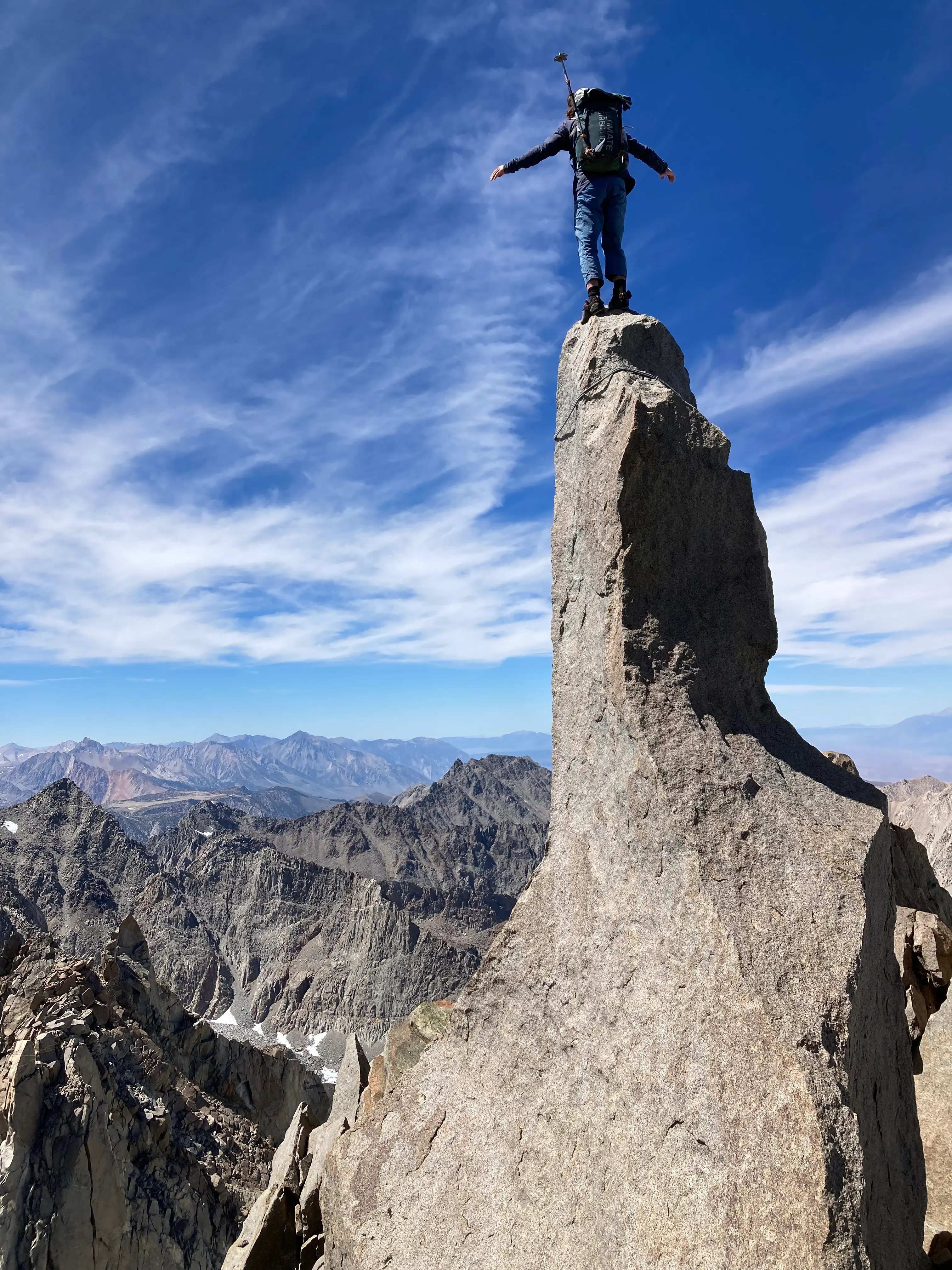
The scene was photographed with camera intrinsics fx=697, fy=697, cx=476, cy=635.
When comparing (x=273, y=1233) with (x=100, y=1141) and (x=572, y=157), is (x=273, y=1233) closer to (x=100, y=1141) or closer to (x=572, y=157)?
(x=100, y=1141)

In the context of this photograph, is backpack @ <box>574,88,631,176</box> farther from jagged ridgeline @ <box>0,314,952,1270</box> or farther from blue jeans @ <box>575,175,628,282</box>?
jagged ridgeline @ <box>0,314,952,1270</box>

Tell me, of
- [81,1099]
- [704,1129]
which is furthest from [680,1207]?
[81,1099]

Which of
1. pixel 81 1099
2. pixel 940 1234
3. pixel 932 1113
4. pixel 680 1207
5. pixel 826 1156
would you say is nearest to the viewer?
pixel 826 1156

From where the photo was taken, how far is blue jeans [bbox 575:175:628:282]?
37.5 ft

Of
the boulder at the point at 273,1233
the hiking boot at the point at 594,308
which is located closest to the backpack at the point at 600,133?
the hiking boot at the point at 594,308

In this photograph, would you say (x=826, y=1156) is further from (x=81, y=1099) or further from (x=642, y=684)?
(x=81, y=1099)

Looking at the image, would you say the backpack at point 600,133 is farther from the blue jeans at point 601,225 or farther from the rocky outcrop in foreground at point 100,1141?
the rocky outcrop in foreground at point 100,1141

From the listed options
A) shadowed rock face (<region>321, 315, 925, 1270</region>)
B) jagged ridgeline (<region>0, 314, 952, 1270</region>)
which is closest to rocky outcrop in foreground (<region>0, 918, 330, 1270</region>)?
jagged ridgeline (<region>0, 314, 952, 1270</region>)

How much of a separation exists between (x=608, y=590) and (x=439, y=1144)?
25.3 feet

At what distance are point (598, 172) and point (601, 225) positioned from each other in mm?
781

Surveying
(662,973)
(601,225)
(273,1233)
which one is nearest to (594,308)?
(601,225)

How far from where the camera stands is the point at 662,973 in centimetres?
781

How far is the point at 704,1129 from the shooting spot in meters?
6.70

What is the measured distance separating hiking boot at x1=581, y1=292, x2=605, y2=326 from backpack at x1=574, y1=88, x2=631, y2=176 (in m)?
1.91
